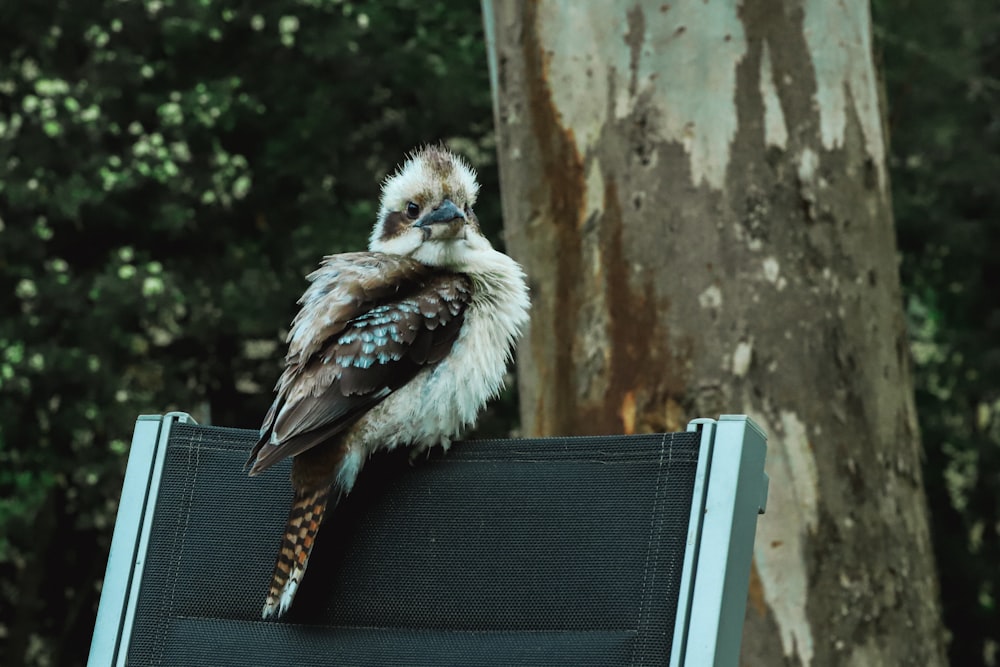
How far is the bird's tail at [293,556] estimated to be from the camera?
1544 mm

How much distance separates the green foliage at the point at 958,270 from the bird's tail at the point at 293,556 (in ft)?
20.7

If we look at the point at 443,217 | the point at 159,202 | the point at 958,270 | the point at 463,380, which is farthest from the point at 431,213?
the point at 958,270

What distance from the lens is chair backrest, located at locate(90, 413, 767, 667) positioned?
56.2 inches

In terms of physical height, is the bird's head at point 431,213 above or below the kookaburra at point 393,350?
above

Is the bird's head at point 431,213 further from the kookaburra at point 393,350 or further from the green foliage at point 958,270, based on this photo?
the green foliage at point 958,270

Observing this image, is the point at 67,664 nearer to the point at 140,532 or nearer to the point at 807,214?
the point at 807,214

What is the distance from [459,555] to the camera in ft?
5.02

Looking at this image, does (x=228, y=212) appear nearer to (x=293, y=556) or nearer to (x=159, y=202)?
(x=159, y=202)

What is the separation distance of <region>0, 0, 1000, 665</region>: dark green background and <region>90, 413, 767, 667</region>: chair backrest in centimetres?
510

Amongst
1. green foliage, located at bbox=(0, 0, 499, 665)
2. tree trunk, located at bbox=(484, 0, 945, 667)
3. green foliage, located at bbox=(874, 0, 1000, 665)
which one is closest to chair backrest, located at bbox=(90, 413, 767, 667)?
tree trunk, located at bbox=(484, 0, 945, 667)

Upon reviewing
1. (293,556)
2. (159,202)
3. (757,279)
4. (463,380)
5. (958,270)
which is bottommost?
(293,556)

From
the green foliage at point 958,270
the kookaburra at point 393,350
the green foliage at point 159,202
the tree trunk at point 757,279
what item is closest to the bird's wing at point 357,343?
the kookaburra at point 393,350

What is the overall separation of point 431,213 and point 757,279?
3.71 ft

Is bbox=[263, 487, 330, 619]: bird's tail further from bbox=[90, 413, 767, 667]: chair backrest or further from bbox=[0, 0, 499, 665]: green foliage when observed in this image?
bbox=[0, 0, 499, 665]: green foliage
